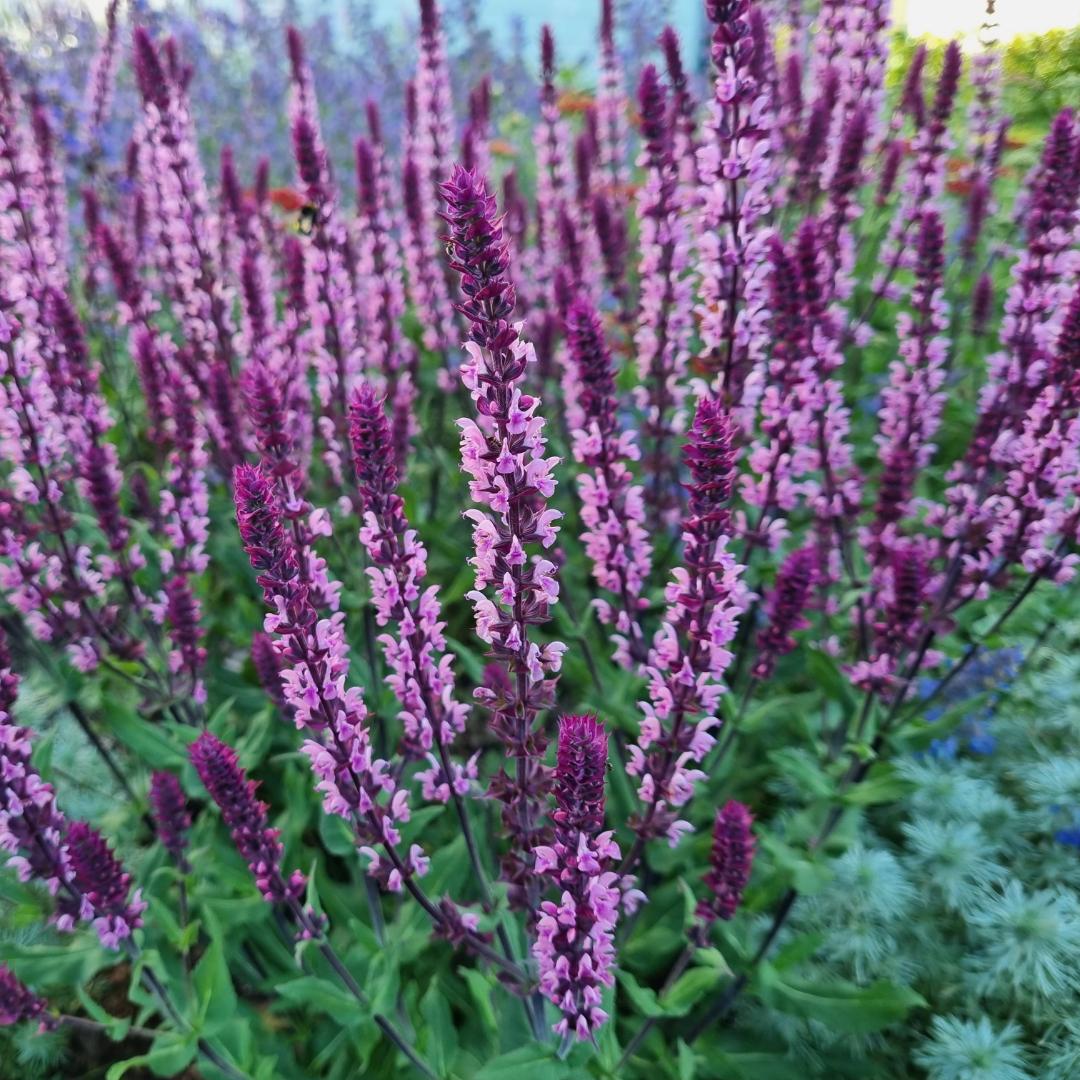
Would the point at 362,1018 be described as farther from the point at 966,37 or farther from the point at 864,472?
the point at 966,37

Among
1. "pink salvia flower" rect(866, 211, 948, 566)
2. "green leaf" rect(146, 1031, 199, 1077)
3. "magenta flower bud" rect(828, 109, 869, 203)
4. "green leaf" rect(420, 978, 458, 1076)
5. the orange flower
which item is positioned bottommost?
"green leaf" rect(420, 978, 458, 1076)

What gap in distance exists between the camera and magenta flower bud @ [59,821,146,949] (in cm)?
259

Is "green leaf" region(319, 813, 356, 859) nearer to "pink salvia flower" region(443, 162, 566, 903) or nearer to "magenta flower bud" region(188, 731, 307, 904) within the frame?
"magenta flower bud" region(188, 731, 307, 904)

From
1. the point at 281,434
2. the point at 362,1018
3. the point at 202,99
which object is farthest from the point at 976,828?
the point at 202,99

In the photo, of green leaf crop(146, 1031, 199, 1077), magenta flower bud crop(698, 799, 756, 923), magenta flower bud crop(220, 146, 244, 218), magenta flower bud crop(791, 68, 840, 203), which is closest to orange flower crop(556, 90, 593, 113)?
magenta flower bud crop(791, 68, 840, 203)

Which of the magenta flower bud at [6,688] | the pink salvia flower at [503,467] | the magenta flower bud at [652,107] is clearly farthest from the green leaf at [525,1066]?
the magenta flower bud at [652,107]

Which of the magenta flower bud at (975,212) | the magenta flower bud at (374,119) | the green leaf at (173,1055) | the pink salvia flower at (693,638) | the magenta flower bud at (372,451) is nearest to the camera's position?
Answer: the magenta flower bud at (372,451)

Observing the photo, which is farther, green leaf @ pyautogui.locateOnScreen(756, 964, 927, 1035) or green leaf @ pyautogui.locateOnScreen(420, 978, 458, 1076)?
green leaf @ pyautogui.locateOnScreen(756, 964, 927, 1035)

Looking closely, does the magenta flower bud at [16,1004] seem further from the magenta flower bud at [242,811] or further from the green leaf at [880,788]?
the green leaf at [880,788]

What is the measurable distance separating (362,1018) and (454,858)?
728 millimetres

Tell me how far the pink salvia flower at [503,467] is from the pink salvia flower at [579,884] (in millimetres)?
240

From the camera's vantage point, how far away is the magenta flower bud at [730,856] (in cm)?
251

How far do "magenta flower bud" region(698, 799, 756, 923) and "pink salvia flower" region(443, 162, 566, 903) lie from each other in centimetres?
66

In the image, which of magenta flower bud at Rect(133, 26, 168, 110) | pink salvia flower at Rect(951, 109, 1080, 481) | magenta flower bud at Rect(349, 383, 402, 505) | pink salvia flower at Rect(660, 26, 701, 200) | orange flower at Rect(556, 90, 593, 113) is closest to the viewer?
magenta flower bud at Rect(349, 383, 402, 505)
